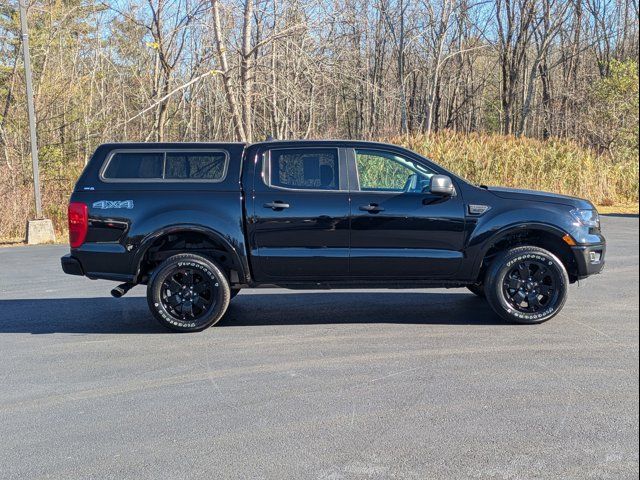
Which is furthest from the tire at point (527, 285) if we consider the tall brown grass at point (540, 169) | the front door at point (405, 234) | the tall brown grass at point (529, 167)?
the tall brown grass at point (540, 169)

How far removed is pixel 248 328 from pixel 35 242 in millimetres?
10982

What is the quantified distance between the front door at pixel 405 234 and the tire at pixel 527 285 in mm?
440

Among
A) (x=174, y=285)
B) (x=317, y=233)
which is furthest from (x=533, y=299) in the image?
(x=174, y=285)

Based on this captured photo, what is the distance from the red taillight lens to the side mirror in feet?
11.4

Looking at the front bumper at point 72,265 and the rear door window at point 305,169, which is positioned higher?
the rear door window at point 305,169

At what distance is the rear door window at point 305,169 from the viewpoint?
6738mm

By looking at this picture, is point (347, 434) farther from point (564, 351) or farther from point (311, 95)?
point (311, 95)

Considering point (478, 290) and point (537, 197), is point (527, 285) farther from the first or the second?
point (478, 290)

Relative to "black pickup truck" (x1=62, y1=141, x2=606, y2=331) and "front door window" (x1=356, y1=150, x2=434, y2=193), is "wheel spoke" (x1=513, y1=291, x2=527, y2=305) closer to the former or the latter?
"black pickup truck" (x1=62, y1=141, x2=606, y2=331)

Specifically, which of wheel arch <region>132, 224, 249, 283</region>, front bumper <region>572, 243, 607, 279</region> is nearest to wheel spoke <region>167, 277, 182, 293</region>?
wheel arch <region>132, 224, 249, 283</region>

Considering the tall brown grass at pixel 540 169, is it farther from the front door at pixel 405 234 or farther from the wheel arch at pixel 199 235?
the wheel arch at pixel 199 235

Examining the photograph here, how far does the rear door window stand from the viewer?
674 cm

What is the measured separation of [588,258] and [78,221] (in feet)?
17.0

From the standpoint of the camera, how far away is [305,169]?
22.4ft
